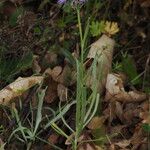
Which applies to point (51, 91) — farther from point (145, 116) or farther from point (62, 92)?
point (145, 116)

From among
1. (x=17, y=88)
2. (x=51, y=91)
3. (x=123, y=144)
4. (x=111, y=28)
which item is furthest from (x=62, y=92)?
(x=111, y=28)

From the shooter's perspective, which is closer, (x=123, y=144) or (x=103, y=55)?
(x=123, y=144)

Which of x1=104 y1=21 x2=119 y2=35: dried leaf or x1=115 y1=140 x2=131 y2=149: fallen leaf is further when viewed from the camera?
x1=104 y1=21 x2=119 y2=35: dried leaf


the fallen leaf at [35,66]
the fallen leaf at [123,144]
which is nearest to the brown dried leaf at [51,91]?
the fallen leaf at [35,66]

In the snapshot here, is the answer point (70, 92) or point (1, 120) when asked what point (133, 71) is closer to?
point (70, 92)

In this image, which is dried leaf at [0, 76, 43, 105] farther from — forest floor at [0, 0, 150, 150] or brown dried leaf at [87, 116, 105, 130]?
brown dried leaf at [87, 116, 105, 130]

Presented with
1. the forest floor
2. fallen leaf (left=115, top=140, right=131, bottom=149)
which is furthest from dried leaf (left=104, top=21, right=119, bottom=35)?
fallen leaf (left=115, top=140, right=131, bottom=149)

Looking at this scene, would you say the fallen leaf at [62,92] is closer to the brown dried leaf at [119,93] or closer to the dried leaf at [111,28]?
the brown dried leaf at [119,93]
